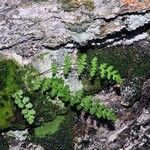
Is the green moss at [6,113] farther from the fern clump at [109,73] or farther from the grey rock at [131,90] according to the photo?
the grey rock at [131,90]

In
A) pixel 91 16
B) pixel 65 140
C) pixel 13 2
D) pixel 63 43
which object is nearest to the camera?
pixel 13 2

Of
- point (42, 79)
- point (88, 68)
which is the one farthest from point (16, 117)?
point (88, 68)

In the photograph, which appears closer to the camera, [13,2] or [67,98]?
[13,2]

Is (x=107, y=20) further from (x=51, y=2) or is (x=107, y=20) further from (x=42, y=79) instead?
(x=42, y=79)

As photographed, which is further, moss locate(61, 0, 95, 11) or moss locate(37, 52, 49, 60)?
moss locate(37, 52, 49, 60)

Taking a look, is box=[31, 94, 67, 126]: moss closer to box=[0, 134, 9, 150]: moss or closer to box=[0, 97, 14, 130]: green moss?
box=[0, 97, 14, 130]: green moss

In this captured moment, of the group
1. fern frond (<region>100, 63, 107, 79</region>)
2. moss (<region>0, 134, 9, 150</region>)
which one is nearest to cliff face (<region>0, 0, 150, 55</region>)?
fern frond (<region>100, 63, 107, 79</region>)

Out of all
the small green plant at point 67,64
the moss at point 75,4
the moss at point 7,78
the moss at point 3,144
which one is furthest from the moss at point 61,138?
the moss at point 75,4

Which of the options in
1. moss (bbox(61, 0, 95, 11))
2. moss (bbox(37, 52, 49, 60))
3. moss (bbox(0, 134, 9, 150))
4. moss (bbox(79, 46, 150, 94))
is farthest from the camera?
moss (bbox(0, 134, 9, 150))
